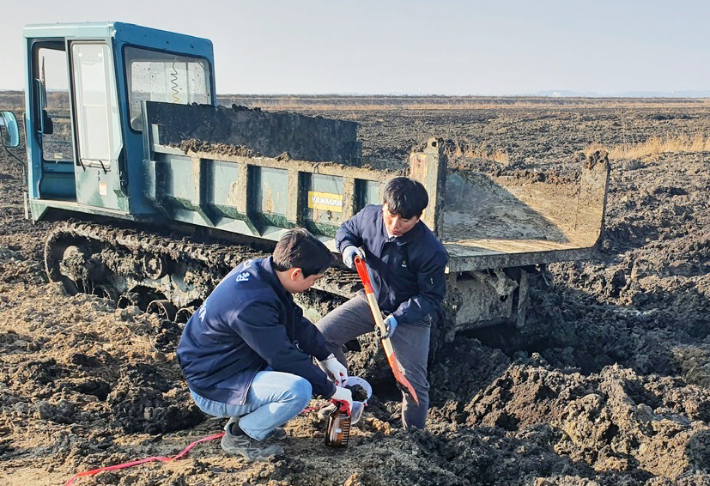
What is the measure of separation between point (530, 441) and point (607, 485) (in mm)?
640

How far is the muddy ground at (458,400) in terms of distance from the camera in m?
4.00

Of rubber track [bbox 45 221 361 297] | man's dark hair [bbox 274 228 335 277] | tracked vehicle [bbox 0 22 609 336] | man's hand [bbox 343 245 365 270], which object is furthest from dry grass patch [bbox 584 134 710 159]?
man's dark hair [bbox 274 228 335 277]

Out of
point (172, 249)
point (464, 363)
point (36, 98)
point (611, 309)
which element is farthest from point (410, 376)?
point (36, 98)

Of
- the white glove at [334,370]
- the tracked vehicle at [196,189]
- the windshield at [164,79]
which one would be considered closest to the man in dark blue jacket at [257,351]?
the white glove at [334,370]

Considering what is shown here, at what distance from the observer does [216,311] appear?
12.5 feet

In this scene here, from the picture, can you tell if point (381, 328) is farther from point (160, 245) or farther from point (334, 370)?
point (160, 245)

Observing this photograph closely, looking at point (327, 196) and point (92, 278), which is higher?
point (327, 196)

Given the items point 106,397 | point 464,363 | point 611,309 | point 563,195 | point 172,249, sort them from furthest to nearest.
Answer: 1. point 611,309
2. point 172,249
3. point 563,195
4. point 464,363
5. point 106,397

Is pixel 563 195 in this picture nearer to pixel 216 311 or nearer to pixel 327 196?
pixel 327 196

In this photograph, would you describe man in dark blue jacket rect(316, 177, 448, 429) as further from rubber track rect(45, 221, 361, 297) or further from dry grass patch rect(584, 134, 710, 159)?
dry grass patch rect(584, 134, 710, 159)

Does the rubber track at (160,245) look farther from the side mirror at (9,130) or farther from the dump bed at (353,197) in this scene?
the side mirror at (9,130)

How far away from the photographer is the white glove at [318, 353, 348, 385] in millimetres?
4242

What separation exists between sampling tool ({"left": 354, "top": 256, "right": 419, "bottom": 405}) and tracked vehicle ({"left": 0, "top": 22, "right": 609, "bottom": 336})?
1023 mm

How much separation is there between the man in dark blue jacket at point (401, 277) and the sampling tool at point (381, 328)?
5cm
